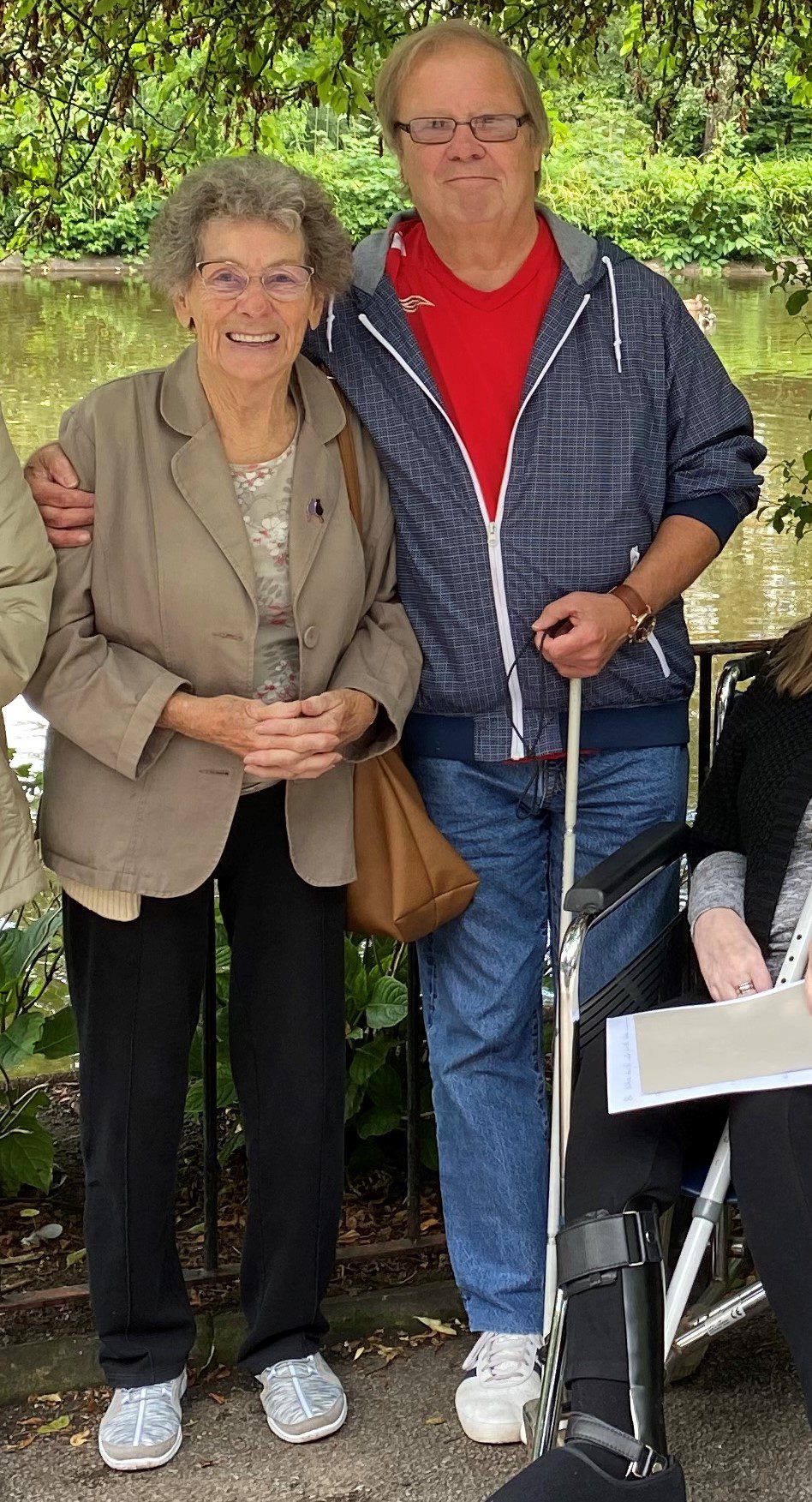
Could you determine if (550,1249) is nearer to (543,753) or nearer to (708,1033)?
(708,1033)

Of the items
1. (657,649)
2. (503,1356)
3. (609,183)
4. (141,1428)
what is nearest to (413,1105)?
(503,1356)

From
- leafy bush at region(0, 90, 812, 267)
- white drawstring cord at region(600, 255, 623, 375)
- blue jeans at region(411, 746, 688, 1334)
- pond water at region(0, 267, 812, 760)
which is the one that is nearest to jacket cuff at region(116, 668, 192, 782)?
blue jeans at region(411, 746, 688, 1334)

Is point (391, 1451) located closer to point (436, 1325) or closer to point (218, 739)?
point (436, 1325)

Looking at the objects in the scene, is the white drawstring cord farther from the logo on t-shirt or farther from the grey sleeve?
Answer: the grey sleeve

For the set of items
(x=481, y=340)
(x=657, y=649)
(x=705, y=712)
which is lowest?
(x=705, y=712)

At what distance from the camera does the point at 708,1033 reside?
2074 millimetres

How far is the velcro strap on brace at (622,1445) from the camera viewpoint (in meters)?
1.78

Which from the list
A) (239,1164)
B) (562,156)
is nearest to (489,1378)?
(239,1164)

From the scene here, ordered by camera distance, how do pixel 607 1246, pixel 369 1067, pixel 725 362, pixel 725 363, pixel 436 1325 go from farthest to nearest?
pixel 725 363 < pixel 725 362 < pixel 369 1067 < pixel 436 1325 < pixel 607 1246

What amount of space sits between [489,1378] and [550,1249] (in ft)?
1.13

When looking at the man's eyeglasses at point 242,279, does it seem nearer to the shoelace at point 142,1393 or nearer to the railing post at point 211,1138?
the railing post at point 211,1138

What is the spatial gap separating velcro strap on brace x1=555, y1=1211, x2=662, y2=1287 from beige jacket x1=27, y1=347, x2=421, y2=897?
63 centimetres

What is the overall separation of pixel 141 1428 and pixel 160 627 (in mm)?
1146

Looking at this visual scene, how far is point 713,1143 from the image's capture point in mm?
2129
